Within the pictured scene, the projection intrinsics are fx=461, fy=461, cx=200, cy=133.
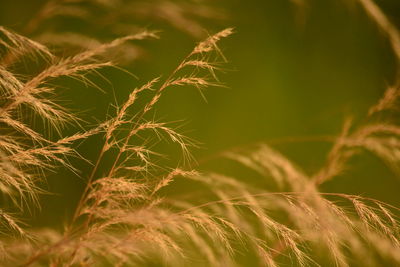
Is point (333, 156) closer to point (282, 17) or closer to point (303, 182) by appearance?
point (303, 182)

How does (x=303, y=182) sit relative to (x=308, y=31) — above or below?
below

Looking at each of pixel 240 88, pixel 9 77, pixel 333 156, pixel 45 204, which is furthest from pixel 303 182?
pixel 240 88

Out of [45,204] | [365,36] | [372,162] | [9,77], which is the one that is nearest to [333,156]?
[9,77]

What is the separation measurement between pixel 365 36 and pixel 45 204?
7.73 ft

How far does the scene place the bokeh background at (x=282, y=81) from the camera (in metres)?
2.79

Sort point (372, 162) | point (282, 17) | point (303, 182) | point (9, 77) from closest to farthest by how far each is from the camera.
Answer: point (9, 77), point (303, 182), point (372, 162), point (282, 17)

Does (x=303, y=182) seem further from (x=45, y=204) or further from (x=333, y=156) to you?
(x=45, y=204)

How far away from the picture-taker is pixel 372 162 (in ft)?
9.46

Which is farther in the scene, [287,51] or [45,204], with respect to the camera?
[287,51]

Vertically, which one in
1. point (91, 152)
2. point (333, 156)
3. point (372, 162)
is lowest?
point (91, 152)

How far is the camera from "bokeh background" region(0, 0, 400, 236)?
2793mm

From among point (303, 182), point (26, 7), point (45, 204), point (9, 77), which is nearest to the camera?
point (9, 77)

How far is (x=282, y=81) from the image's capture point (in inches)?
122

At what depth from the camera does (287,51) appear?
309 cm
